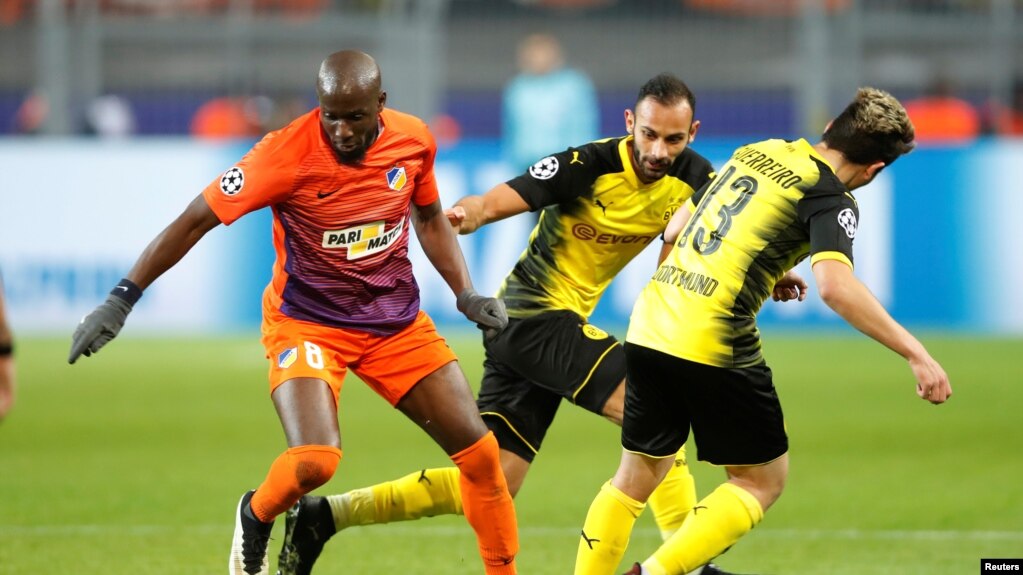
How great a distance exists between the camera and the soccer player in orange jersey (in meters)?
5.26

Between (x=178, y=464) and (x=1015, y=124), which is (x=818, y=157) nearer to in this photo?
(x=178, y=464)

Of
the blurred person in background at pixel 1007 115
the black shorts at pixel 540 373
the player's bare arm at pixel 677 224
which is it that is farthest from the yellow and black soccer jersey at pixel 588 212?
the blurred person in background at pixel 1007 115

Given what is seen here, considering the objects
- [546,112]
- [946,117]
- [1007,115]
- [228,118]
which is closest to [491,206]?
[546,112]

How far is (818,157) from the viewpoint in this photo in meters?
5.20

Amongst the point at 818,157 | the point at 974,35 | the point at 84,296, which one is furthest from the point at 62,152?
the point at 818,157

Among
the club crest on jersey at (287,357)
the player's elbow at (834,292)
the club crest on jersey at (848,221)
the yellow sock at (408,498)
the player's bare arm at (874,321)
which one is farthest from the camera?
the yellow sock at (408,498)

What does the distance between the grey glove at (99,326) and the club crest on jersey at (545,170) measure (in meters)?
1.92

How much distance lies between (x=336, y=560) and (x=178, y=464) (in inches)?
110

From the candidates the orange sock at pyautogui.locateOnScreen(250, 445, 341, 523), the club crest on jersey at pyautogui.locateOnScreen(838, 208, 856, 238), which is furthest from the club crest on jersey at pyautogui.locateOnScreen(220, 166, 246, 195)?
the club crest on jersey at pyautogui.locateOnScreen(838, 208, 856, 238)

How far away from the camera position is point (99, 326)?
5117mm

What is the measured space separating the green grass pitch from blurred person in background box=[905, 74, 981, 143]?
2.67 metres

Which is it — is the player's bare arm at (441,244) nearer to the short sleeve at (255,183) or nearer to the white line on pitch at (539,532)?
the short sleeve at (255,183)

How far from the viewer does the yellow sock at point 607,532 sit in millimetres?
5363

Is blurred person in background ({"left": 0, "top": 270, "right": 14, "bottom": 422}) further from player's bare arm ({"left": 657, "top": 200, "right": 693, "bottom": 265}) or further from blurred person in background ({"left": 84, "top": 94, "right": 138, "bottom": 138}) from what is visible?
blurred person in background ({"left": 84, "top": 94, "right": 138, "bottom": 138})
